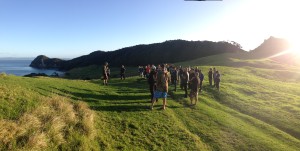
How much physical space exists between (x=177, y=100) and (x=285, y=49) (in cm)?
10105

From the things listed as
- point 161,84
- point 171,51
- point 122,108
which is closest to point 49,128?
A: point 122,108

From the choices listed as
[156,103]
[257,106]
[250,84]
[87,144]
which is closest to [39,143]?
[87,144]

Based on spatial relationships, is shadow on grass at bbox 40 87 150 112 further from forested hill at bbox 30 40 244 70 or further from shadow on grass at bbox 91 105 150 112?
forested hill at bbox 30 40 244 70

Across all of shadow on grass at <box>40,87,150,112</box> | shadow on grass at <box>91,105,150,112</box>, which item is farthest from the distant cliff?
shadow on grass at <box>91,105,150,112</box>

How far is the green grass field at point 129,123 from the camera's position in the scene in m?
11.9

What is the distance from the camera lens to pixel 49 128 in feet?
39.4

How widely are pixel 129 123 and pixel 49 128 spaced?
5.61 m

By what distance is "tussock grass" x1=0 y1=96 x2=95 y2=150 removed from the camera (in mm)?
10492

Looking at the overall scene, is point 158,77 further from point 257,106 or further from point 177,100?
point 257,106

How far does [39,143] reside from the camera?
10.7 m

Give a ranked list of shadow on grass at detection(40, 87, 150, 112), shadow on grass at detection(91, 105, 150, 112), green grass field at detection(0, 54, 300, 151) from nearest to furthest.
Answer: green grass field at detection(0, 54, 300, 151), shadow on grass at detection(91, 105, 150, 112), shadow on grass at detection(40, 87, 150, 112)

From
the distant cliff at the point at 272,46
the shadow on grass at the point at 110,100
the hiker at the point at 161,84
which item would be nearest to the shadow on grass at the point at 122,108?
the shadow on grass at the point at 110,100

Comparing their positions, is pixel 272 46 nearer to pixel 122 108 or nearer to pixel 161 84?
pixel 161 84

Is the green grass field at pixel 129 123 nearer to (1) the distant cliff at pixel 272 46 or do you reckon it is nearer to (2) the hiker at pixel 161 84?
(2) the hiker at pixel 161 84
